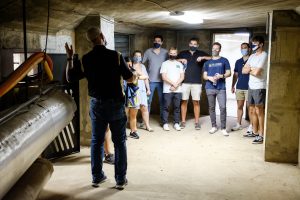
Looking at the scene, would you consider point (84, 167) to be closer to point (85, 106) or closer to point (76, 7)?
point (85, 106)

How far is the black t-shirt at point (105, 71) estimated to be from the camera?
10.2ft

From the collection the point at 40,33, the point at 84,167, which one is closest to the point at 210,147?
the point at 84,167

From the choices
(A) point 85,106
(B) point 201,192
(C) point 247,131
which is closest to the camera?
(B) point 201,192

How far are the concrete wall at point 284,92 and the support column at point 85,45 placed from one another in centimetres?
237

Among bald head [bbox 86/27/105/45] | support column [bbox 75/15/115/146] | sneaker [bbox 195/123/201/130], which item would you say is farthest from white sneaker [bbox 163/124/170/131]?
bald head [bbox 86/27/105/45]

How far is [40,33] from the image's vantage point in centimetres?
420

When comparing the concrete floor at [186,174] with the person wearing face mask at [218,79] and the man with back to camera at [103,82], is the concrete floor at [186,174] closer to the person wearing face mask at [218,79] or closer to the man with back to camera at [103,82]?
the man with back to camera at [103,82]

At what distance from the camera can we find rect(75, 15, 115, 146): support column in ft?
15.2

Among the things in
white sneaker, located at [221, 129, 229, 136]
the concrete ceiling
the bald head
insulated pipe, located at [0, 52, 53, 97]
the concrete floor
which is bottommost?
the concrete floor

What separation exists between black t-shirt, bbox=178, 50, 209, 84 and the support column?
5.78 ft

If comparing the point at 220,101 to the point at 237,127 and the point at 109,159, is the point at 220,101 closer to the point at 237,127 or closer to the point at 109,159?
the point at 237,127

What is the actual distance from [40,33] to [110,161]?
189 centimetres

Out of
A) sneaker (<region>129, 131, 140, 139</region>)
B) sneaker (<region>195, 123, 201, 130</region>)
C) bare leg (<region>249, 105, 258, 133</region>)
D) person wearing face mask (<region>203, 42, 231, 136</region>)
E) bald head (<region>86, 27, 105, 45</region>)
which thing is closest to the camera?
bald head (<region>86, 27, 105, 45</region>)

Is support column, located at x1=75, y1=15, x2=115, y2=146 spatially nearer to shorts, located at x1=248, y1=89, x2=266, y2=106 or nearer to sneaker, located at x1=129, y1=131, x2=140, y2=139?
sneaker, located at x1=129, y1=131, x2=140, y2=139
